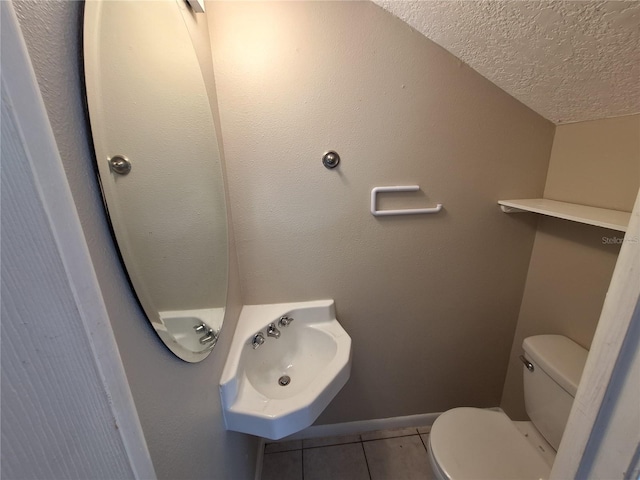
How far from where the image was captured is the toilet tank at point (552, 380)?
1016 mm

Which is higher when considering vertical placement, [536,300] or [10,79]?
[10,79]

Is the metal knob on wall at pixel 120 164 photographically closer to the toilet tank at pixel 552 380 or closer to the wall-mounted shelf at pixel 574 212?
the wall-mounted shelf at pixel 574 212

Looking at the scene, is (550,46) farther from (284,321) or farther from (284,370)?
(284,370)

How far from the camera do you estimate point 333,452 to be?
1489mm

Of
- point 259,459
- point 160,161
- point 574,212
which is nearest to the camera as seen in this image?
point 160,161

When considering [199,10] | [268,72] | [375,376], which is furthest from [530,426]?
[199,10]

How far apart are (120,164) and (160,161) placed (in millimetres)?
174

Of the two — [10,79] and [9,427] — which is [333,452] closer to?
[9,427]

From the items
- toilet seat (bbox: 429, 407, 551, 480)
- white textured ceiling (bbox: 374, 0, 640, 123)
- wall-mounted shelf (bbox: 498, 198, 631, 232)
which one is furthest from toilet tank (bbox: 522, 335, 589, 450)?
white textured ceiling (bbox: 374, 0, 640, 123)

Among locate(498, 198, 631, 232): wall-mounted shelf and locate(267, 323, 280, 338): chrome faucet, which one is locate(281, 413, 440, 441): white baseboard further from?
locate(498, 198, 631, 232): wall-mounted shelf

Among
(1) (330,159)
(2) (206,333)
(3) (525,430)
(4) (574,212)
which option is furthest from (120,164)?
(3) (525,430)

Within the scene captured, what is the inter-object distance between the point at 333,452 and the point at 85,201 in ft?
5.75

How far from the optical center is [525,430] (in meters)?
1.18

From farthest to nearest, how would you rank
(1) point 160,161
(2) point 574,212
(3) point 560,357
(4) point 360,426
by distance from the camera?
1. (4) point 360,426
2. (3) point 560,357
3. (2) point 574,212
4. (1) point 160,161
